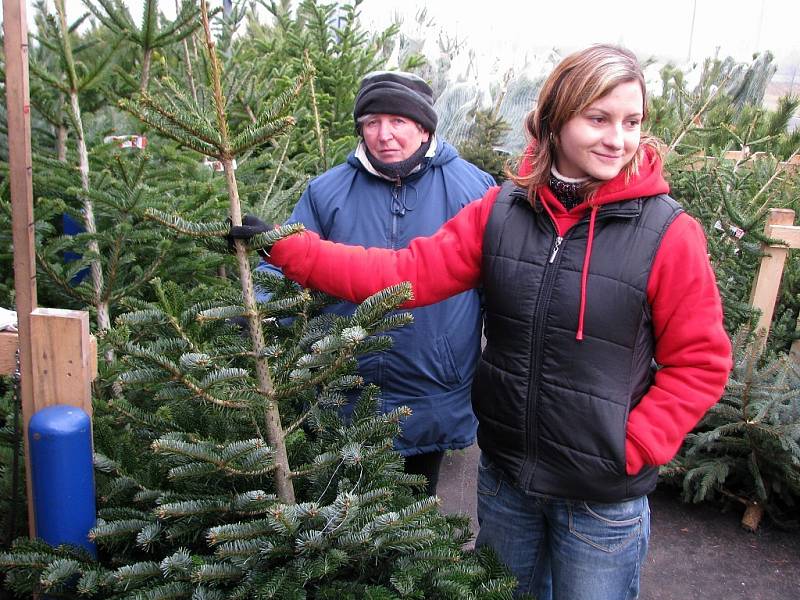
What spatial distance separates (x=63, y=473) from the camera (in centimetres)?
183

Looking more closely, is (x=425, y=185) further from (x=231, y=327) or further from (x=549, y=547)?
(x=549, y=547)

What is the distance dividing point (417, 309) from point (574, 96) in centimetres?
105

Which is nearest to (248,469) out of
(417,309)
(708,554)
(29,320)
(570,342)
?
(29,320)

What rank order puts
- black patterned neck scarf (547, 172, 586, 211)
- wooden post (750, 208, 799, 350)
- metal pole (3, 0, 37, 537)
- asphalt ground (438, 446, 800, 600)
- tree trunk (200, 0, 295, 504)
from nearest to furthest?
1. tree trunk (200, 0, 295, 504)
2. metal pole (3, 0, 37, 537)
3. black patterned neck scarf (547, 172, 586, 211)
4. asphalt ground (438, 446, 800, 600)
5. wooden post (750, 208, 799, 350)

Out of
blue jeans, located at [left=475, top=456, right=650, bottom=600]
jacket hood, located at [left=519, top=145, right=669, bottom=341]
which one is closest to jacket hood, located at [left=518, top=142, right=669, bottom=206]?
jacket hood, located at [left=519, top=145, right=669, bottom=341]

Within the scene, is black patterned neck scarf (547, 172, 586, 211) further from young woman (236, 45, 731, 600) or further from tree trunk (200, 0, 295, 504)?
tree trunk (200, 0, 295, 504)

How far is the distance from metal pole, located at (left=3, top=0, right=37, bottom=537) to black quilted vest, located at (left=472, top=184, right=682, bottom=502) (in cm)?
119

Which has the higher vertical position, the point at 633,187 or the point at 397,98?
the point at 397,98

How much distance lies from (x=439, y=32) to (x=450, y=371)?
18681 mm

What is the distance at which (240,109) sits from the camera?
5297 mm

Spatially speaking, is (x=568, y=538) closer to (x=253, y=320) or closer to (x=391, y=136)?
(x=253, y=320)

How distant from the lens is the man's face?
2.55m

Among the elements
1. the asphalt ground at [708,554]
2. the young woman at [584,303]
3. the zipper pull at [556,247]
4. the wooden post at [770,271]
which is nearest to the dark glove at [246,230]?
the young woman at [584,303]

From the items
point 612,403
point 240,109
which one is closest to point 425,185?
point 612,403
